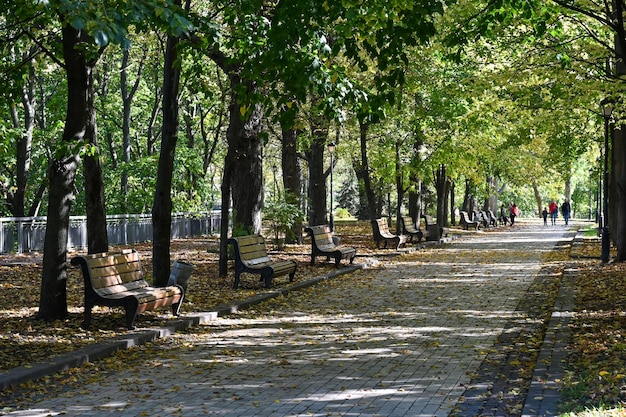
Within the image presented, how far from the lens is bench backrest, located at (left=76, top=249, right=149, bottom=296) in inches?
422

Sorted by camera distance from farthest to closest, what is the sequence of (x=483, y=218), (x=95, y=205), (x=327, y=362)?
(x=483, y=218), (x=95, y=205), (x=327, y=362)

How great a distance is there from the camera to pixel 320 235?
2103cm

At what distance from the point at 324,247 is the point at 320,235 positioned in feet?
1.05

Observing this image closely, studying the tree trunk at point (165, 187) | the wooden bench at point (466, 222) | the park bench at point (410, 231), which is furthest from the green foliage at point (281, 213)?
the wooden bench at point (466, 222)

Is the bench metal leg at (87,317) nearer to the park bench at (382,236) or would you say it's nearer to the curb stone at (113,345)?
the curb stone at (113,345)

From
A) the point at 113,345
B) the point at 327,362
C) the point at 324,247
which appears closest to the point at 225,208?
the point at 324,247

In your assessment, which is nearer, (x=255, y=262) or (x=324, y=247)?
(x=255, y=262)

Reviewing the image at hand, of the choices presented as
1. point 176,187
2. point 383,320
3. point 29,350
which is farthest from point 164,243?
point 176,187

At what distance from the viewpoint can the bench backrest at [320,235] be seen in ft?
66.6

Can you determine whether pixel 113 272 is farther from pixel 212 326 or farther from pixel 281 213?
pixel 281 213

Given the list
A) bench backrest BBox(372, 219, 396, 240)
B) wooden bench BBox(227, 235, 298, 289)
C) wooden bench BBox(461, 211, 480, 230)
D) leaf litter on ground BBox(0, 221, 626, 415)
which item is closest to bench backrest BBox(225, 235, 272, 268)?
wooden bench BBox(227, 235, 298, 289)

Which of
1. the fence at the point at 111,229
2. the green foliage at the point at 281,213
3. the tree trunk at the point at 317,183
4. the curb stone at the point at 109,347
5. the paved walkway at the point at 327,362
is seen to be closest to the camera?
the paved walkway at the point at 327,362

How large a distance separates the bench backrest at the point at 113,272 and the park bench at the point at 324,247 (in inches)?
332

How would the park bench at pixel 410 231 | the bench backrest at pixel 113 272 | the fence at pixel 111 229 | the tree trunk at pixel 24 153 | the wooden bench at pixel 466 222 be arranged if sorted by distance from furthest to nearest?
the wooden bench at pixel 466 222
the park bench at pixel 410 231
the tree trunk at pixel 24 153
the fence at pixel 111 229
the bench backrest at pixel 113 272
